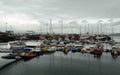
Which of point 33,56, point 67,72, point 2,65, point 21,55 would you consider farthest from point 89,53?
point 2,65

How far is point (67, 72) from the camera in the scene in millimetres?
36562

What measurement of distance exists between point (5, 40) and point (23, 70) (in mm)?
86821

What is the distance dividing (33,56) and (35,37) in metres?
101

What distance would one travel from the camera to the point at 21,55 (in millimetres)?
50562

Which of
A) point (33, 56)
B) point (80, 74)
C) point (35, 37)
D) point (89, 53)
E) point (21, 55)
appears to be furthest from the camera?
point (35, 37)

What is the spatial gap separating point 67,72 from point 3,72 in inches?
490

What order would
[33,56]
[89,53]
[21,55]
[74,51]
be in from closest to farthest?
[21,55]
[33,56]
[89,53]
[74,51]

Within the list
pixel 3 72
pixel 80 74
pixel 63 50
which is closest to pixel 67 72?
pixel 80 74

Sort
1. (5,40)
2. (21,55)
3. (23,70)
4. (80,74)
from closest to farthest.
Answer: (80,74), (23,70), (21,55), (5,40)

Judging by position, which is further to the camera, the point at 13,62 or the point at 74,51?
the point at 74,51

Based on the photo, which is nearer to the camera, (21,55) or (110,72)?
(110,72)

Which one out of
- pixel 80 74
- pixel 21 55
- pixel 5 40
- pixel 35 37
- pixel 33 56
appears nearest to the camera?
pixel 80 74

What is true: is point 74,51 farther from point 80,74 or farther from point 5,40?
point 5,40

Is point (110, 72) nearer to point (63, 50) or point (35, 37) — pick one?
point (63, 50)
